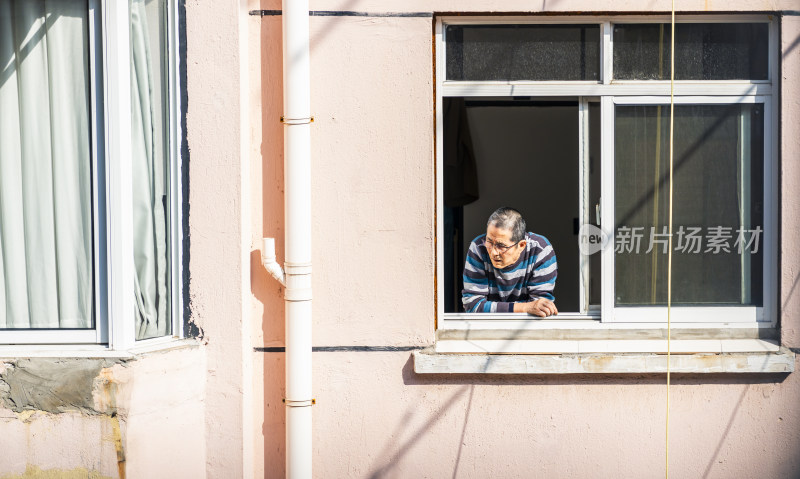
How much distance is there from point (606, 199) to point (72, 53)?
3.17m

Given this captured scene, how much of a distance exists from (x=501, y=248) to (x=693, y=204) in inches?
47.6

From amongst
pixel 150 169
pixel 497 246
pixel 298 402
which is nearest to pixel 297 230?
pixel 150 169

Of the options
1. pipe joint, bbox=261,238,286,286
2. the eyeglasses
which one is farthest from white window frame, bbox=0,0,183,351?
the eyeglasses

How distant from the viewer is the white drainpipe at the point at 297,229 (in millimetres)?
4621

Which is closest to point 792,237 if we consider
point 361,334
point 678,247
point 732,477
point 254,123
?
point 678,247

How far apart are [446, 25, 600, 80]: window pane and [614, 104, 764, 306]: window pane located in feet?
1.28

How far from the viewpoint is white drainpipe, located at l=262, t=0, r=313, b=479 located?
182 inches

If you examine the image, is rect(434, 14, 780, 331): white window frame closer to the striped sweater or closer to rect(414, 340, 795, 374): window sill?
the striped sweater

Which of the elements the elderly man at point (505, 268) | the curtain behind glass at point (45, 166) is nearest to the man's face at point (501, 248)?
the elderly man at point (505, 268)

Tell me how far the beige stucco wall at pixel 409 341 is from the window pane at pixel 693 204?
0.77 feet

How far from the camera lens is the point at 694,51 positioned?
4949 millimetres

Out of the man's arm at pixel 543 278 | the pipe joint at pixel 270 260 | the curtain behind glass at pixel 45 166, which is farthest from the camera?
the man's arm at pixel 543 278

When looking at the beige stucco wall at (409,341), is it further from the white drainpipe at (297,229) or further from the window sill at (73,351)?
the window sill at (73,351)

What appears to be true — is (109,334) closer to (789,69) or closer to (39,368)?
(39,368)
